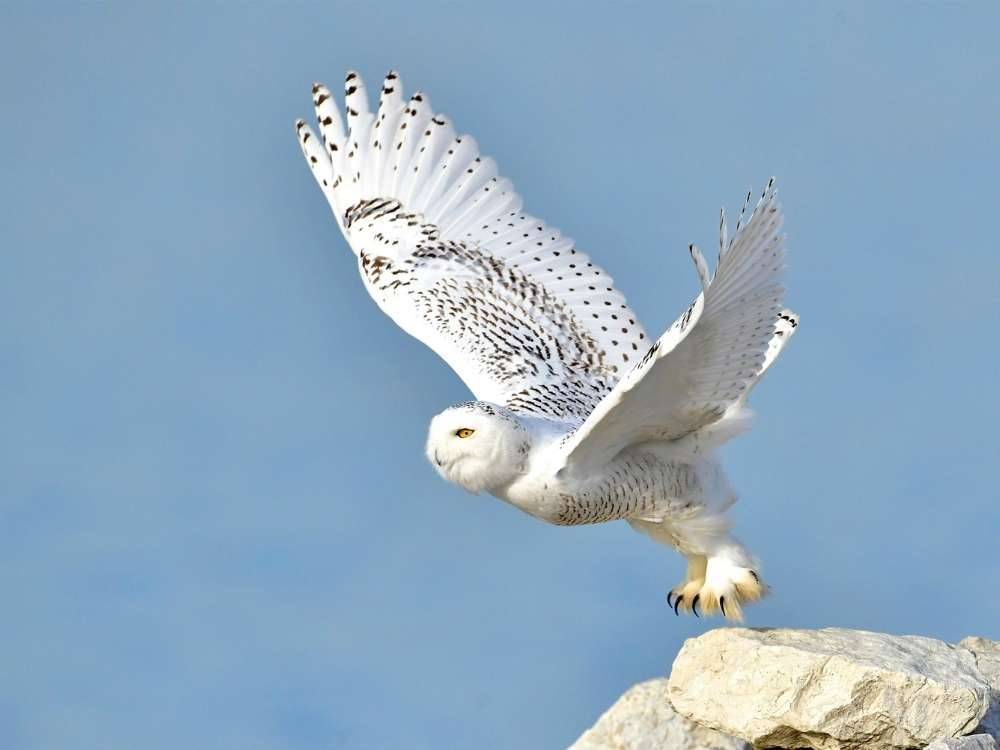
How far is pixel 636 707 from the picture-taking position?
7605mm

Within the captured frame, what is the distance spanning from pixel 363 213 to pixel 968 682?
4.23m

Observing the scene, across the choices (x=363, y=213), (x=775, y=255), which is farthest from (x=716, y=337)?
(x=363, y=213)

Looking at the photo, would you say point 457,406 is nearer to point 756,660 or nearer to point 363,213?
point 756,660

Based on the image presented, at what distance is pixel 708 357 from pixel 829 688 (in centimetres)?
135

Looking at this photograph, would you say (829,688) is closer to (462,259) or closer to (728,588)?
(728,588)

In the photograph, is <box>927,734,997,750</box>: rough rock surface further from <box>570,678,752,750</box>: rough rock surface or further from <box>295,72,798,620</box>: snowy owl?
<box>295,72,798,620</box>: snowy owl

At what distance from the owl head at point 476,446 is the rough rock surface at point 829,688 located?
42.6 inches

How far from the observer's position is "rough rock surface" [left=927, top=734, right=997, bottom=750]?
670 cm

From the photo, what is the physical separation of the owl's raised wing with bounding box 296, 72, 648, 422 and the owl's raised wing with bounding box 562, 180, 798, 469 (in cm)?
82

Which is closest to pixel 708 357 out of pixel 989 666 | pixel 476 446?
pixel 476 446

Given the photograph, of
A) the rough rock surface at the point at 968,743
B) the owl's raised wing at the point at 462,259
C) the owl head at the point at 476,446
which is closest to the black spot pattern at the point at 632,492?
the owl head at the point at 476,446

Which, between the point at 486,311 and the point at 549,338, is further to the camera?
the point at 486,311

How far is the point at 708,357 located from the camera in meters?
7.06

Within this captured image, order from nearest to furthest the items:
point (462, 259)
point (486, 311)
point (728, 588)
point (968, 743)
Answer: point (968, 743), point (728, 588), point (486, 311), point (462, 259)
